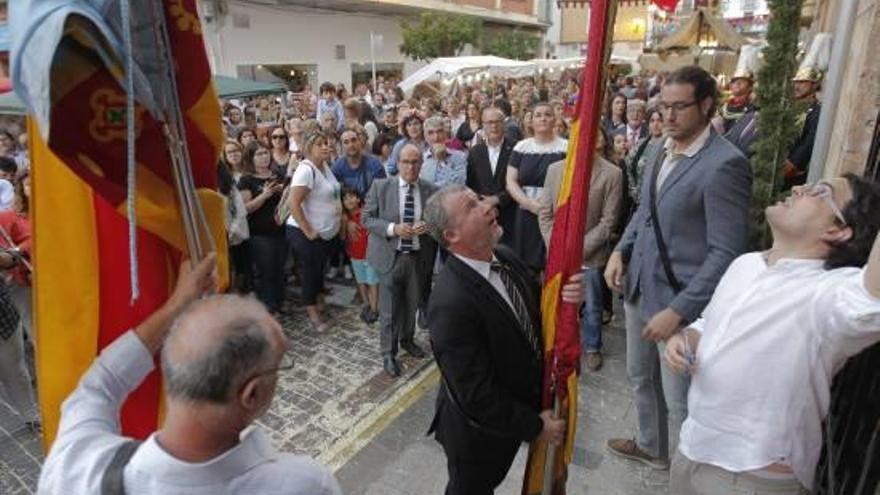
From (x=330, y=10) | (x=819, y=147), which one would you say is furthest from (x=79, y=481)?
(x=330, y=10)

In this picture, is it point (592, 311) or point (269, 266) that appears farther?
point (269, 266)

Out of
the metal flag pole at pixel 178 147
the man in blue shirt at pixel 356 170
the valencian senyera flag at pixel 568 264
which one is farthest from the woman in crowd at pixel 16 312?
the valencian senyera flag at pixel 568 264

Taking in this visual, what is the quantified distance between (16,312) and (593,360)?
4.18 m

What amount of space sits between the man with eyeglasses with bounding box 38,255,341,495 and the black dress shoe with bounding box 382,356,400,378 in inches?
135

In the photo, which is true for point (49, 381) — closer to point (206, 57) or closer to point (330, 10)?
point (206, 57)

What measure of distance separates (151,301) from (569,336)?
4.65 feet

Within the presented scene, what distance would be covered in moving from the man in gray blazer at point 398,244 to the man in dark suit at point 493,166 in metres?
0.75

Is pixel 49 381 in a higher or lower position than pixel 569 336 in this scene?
higher

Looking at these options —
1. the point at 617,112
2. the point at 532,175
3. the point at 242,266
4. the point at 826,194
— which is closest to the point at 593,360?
the point at 532,175

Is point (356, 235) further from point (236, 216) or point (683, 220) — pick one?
point (683, 220)

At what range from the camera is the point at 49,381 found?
5.05ft

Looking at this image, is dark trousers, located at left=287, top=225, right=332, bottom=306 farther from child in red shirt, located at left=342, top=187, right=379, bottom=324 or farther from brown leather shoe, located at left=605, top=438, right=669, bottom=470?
brown leather shoe, located at left=605, top=438, right=669, bottom=470

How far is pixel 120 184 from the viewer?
1374mm

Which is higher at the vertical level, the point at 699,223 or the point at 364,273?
the point at 699,223
